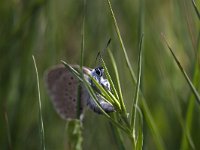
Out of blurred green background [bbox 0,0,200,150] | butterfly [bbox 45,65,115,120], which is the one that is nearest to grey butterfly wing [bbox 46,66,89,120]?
butterfly [bbox 45,65,115,120]

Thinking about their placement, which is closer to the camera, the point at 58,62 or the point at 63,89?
the point at 63,89

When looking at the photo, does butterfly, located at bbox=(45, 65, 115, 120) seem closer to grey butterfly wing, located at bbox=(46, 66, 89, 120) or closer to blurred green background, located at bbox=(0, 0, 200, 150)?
grey butterfly wing, located at bbox=(46, 66, 89, 120)

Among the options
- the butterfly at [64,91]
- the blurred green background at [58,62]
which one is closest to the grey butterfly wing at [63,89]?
the butterfly at [64,91]

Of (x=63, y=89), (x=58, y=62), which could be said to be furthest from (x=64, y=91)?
(x=58, y=62)

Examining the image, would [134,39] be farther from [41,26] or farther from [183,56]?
[41,26]

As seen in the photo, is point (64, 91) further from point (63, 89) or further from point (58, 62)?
point (58, 62)

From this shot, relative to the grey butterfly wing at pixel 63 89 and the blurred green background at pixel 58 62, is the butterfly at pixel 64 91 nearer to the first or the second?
the grey butterfly wing at pixel 63 89

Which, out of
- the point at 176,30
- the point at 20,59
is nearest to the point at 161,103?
the point at 176,30

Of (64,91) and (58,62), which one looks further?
(58,62)
